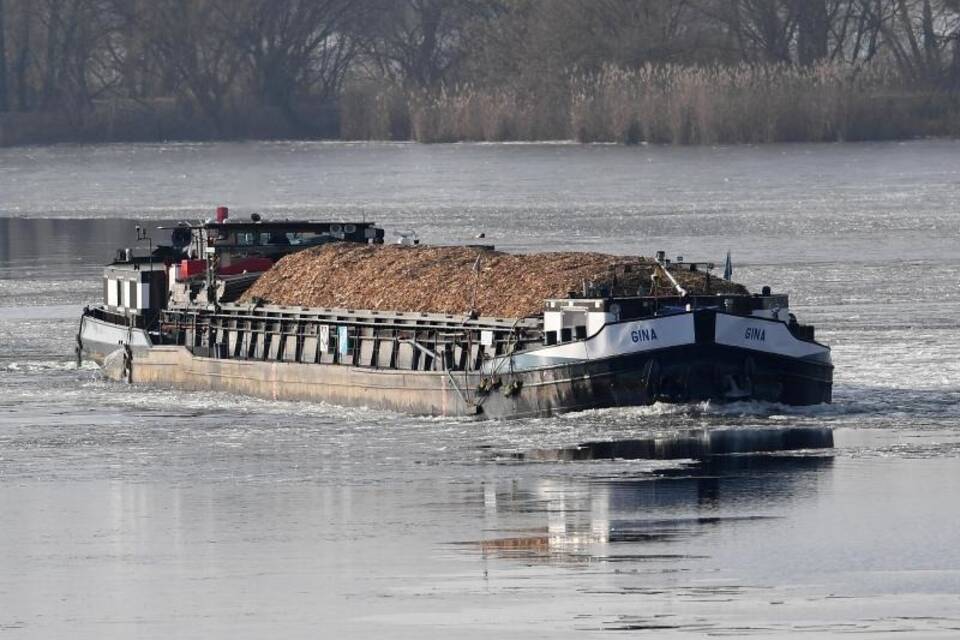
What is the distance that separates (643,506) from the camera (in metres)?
22.5

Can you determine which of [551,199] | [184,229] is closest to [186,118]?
[551,199]

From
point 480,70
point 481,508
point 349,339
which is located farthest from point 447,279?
point 480,70

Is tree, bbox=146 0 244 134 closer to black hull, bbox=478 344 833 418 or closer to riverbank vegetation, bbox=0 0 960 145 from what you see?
riverbank vegetation, bbox=0 0 960 145

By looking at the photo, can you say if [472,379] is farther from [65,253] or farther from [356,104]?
[356,104]

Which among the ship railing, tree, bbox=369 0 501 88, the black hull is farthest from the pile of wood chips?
tree, bbox=369 0 501 88

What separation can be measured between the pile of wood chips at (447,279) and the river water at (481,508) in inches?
77.7

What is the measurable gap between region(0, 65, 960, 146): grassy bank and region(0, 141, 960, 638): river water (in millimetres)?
38964

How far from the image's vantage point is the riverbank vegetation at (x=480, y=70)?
3506 inches

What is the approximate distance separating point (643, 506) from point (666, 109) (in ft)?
219

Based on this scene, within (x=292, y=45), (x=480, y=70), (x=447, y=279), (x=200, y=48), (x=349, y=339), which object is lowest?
(x=349, y=339)

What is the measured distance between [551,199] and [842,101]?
23033mm

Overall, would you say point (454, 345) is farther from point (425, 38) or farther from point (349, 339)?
point (425, 38)

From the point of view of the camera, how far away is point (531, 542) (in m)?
20.6

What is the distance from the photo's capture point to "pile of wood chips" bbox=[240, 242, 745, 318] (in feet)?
99.6
